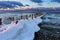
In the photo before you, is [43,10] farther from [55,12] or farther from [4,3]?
[4,3]

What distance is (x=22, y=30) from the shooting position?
1611mm

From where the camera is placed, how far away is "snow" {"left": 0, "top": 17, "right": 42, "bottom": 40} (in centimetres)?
157

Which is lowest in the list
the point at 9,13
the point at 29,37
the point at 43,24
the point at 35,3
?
the point at 29,37

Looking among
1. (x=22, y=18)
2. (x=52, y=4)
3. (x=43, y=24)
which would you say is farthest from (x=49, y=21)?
(x=22, y=18)

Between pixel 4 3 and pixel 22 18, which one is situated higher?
pixel 4 3

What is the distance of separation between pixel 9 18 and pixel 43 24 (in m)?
0.41

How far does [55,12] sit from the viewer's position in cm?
164

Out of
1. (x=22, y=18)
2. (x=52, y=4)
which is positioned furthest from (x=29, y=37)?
(x=52, y=4)

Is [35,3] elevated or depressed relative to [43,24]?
elevated

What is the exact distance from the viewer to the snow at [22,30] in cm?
157

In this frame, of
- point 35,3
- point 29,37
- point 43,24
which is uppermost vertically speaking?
point 35,3

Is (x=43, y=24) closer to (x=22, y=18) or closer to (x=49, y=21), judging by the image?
(x=49, y=21)

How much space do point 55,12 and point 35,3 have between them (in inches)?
10.2

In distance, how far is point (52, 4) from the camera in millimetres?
1634
